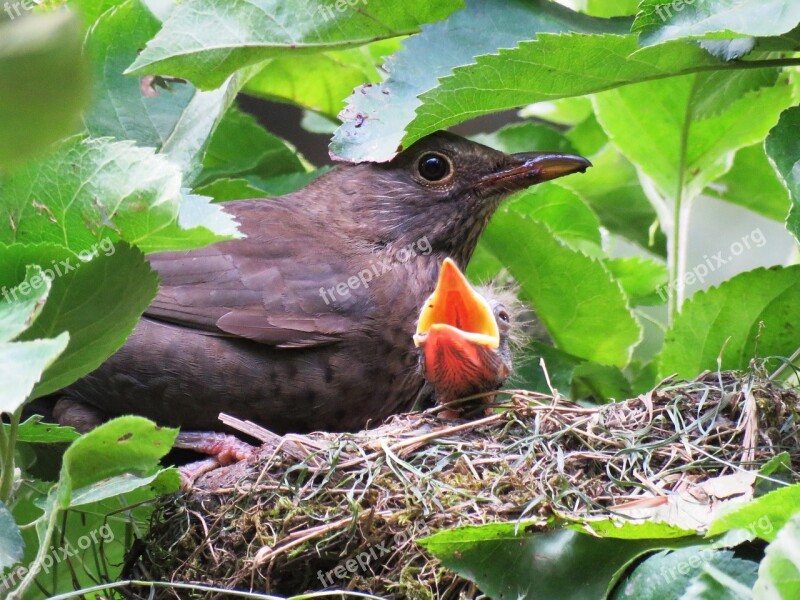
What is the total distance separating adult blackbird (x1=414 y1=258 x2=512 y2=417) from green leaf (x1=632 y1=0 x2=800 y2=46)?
107 cm

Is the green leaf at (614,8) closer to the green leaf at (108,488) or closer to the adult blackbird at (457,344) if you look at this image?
the adult blackbird at (457,344)

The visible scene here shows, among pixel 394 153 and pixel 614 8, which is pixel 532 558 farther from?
pixel 614 8

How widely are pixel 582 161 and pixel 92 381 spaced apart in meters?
1.51

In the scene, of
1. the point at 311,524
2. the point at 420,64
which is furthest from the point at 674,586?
the point at 420,64

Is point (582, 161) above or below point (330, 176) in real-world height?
above

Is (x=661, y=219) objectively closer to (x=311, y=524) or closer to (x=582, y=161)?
(x=582, y=161)

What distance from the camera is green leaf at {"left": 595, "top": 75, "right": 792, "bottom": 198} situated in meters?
2.40

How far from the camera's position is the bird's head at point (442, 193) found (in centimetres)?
290

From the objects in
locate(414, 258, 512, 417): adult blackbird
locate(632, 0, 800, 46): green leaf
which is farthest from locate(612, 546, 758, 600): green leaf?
locate(414, 258, 512, 417): adult blackbird

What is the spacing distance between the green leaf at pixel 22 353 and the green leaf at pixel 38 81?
724 mm

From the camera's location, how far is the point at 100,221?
4.67 ft

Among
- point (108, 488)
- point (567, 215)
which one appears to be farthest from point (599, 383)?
point (108, 488)

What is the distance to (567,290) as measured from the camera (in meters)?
2.48
